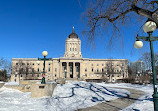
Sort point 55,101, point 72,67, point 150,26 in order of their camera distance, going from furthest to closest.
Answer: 1. point 72,67
2. point 55,101
3. point 150,26

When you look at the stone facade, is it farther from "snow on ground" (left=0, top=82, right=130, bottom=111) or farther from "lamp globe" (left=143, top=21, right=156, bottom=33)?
"lamp globe" (left=143, top=21, right=156, bottom=33)

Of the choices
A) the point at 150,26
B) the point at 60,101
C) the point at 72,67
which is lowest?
the point at 60,101

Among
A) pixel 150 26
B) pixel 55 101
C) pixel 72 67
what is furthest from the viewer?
pixel 72 67

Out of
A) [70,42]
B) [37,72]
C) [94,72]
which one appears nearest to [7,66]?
[37,72]

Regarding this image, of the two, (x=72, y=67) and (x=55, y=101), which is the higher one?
(x=72, y=67)

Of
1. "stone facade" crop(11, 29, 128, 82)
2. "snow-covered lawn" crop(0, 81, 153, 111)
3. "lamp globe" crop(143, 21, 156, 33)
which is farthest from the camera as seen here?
"stone facade" crop(11, 29, 128, 82)

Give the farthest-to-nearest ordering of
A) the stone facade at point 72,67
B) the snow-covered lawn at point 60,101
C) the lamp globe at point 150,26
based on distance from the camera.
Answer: the stone facade at point 72,67 → the snow-covered lawn at point 60,101 → the lamp globe at point 150,26

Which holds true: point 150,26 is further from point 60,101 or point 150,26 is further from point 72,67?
point 72,67

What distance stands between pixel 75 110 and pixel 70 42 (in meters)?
78.0

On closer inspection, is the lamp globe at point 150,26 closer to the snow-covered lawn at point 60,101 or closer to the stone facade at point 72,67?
the snow-covered lawn at point 60,101

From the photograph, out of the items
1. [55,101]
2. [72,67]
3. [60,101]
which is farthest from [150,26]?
[72,67]

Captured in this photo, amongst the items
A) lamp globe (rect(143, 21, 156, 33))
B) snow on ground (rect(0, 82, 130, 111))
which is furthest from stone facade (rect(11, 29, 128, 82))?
lamp globe (rect(143, 21, 156, 33))

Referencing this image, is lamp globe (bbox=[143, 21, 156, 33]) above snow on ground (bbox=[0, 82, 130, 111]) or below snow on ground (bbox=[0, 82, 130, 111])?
above

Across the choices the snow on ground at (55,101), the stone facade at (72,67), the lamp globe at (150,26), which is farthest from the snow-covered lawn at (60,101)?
the stone facade at (72,67)
